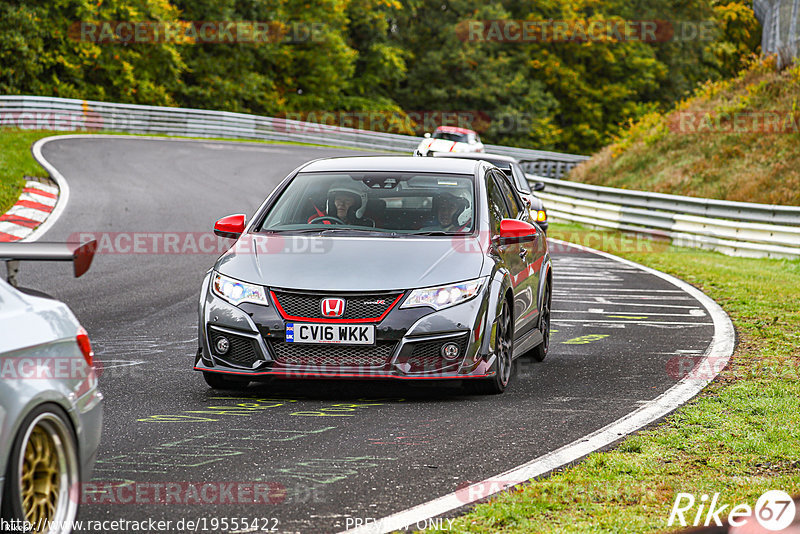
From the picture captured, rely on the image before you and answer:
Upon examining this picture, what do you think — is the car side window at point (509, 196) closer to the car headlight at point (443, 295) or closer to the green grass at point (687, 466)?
the green grass at point (687, 466)

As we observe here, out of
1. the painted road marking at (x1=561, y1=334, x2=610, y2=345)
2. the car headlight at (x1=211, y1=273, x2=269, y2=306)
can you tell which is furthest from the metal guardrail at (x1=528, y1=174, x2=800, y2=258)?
the car headlight at (x1=211, y1=273, x2=269, y2=306)

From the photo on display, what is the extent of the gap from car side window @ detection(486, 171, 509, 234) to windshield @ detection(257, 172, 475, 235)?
206 mm

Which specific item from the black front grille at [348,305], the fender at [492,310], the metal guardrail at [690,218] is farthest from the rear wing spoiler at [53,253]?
the metal guardrail at [690,218]

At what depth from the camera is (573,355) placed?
9.18 m

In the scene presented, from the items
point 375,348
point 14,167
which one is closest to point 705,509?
point 375,348

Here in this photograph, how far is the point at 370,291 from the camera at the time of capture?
689 cm

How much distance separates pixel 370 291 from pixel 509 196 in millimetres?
2662

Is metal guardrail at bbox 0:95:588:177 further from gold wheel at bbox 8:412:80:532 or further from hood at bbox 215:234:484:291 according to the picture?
gold wheel at bbox 8:412:80:532

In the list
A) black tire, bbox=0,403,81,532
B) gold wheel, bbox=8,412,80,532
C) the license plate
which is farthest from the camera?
the license plate

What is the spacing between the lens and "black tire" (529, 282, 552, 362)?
893cm

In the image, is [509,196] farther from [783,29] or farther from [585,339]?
[783,29]

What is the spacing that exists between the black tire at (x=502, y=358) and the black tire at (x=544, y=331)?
3.85 feet

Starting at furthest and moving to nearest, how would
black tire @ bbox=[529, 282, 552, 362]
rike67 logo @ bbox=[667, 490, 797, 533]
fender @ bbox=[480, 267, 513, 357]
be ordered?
1. black tire @ bbox=[529, 282, 552, 362]
2. fender @ bbox=[480, 267, 513, 357]
3. rike67 logo @ bbox=[667, 490, 797, 533]

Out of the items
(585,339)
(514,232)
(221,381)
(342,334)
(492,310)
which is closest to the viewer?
(342,334)
